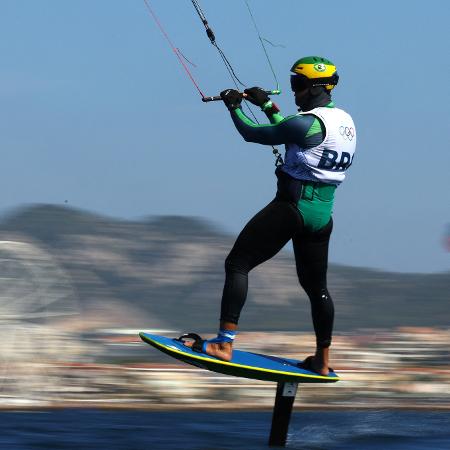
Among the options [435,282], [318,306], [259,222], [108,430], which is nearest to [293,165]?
[259,222]

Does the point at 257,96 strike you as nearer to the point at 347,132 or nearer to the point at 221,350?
the point at 347,132

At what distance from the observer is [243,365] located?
39.5 feet

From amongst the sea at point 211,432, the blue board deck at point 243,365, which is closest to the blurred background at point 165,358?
the sea at point 211,432

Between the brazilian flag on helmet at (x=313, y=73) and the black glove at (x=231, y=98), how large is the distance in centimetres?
50

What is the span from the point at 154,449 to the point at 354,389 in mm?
92236

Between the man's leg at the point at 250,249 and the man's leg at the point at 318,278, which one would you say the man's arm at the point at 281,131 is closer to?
the man's leg at the point at 250,249

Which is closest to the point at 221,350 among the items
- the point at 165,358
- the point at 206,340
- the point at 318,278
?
the point at 206,340

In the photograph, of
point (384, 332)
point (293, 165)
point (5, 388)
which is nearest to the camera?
point (293, 165)

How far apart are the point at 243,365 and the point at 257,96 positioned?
231 centimetres

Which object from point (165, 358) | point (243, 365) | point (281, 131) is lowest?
point (165, 358)

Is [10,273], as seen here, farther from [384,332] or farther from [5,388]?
[384,332]

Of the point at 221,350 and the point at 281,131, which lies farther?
the point at 221,350

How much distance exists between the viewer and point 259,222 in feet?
39.5

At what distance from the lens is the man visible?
38.9 feet
